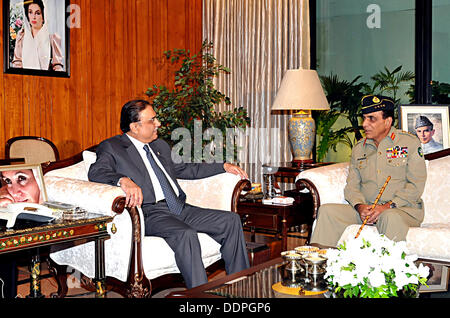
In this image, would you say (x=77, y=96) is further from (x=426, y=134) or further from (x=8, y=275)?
(x=426, y=134)

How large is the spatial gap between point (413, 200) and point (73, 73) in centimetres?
316

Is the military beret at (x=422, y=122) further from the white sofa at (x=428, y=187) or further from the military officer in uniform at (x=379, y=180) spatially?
the military officer in uniform at (x=379, y=180)

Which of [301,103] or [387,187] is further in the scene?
[301,103]

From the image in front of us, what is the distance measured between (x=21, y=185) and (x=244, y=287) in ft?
4.01

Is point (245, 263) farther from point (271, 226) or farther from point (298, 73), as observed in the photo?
point (298, 73)

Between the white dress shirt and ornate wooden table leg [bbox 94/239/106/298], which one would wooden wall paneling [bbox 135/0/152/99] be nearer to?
the white dress shirt

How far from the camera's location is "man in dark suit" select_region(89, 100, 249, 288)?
2834mm

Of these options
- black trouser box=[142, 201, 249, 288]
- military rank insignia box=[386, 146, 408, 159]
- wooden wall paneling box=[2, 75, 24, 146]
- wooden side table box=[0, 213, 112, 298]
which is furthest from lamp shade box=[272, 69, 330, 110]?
wooden side table box=[0, 213, 112, 298]

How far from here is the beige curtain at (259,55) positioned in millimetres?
5676

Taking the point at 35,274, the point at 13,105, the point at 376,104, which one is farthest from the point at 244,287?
the point at 13,105

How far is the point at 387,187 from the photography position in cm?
345

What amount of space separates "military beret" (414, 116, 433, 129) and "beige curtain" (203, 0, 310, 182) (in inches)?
63.5
